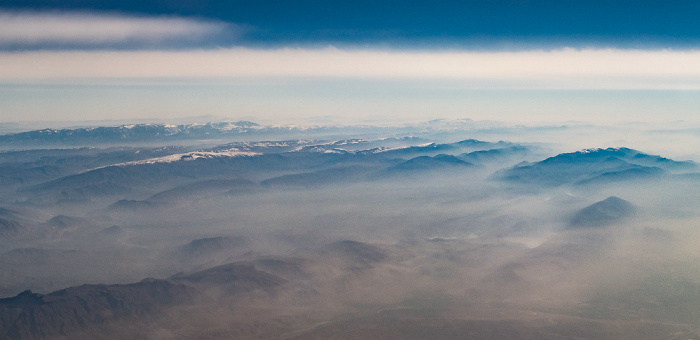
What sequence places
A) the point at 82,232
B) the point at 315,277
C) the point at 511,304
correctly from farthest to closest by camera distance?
the point at 82,232 → the point at 315,277 → the point at 511,304

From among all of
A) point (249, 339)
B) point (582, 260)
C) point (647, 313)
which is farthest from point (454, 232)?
point (249, 339)

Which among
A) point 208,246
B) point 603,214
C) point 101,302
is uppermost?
point 603,214

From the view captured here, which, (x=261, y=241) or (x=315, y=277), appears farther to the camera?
(x=261, y=241)

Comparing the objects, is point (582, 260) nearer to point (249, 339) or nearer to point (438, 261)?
point (438, 261)

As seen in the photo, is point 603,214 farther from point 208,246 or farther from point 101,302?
point 101,302

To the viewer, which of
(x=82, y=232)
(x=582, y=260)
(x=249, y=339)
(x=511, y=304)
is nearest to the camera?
(x=249, y=339)

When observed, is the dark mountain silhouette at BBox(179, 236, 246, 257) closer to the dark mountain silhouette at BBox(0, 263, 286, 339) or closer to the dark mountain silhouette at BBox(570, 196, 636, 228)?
the dark mountain silhouette at BBox(0, 263, 286, 339)

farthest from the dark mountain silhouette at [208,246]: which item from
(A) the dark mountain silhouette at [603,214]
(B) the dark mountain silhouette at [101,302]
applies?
(A) the dark mountain silhouette at [603,214]

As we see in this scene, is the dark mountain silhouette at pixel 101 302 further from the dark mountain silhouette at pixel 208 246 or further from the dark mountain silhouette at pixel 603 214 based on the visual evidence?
the dark mountain silhouette at pixel 603 214

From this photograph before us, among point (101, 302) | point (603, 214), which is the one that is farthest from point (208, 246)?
point (603, 214)

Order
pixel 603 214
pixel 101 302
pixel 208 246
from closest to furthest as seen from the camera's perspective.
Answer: pixel 101 302
pixel 208 246
pixel 603 214

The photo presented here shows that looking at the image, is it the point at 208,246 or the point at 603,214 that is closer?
the point at 208,246
